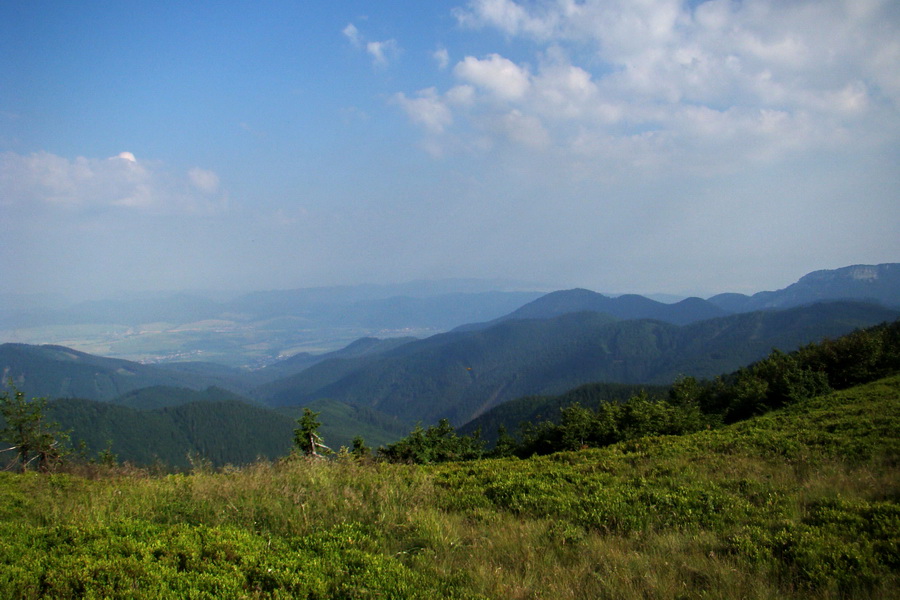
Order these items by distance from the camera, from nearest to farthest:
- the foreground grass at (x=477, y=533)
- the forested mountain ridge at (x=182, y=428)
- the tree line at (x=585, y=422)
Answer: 1. the foreground grass at (x=477, y=533)
2. the tree line at (x=585, y=422)
3. the forested mountain ridge at (x=182, y=428)

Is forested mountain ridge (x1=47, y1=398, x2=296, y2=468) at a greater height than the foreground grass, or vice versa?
the foreground grass

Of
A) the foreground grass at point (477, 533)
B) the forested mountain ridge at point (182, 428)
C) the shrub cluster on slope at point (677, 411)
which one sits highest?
the foreground grass at point (477, 533)

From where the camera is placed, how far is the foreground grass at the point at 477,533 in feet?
13.0

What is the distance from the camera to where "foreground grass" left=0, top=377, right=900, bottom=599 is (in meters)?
3.95

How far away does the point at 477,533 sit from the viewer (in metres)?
5.51

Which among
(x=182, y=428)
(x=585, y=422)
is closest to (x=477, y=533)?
(x=585, y=422)

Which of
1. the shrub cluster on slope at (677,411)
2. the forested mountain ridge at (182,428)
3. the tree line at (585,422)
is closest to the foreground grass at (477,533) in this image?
the tree line at (585,422)

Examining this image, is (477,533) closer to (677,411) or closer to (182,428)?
(677,411)

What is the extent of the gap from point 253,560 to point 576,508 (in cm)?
449

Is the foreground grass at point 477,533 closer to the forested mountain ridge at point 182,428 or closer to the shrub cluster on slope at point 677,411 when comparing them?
the shrub cluster on slope at point 677,411

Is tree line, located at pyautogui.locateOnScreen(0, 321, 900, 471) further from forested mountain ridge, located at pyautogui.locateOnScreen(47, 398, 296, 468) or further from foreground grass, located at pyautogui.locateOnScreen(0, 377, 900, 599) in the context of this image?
forested mountain ridge, located at pyautogui.locateOnScreen(47, 398, 296, 468)

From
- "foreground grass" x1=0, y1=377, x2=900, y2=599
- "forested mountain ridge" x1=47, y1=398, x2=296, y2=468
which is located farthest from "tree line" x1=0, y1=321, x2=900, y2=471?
"forested mountain ridge" x1=47, y1=398, x2=296, y2=468

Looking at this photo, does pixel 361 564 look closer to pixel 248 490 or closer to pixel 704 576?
pixel 248 490

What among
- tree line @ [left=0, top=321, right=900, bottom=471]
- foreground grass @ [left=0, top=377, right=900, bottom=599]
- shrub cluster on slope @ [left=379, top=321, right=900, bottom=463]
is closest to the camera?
foreground grass @ [left=0, top=377, right=900, bottom=599]
